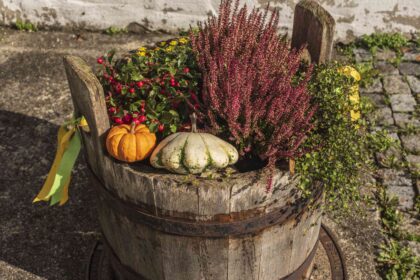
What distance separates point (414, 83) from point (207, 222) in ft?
12.8

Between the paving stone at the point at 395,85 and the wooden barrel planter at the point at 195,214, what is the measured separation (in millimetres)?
2702

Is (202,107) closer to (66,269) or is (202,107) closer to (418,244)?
(66,269)

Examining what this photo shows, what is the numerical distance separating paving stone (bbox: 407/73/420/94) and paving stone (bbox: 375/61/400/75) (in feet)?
0.54

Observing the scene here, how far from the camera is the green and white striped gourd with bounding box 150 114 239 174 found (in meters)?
2.36

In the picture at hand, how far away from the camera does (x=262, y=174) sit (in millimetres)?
2389

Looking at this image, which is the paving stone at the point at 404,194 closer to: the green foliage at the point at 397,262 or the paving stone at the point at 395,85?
the green foliage at the point at 397,262

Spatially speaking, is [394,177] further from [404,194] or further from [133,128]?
[133,128]

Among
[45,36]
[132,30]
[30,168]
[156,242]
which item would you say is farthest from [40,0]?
[156,242]

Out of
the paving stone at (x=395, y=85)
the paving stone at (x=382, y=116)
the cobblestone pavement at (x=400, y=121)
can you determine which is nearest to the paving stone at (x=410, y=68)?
the cobblestone pavement at (x=400, y=121)

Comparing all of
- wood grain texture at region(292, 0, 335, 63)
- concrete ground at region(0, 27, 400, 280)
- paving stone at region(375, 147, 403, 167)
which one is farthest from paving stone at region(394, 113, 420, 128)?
wood grain texture at region(292, 0, 335, 63)

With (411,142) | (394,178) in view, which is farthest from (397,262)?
(411,142)

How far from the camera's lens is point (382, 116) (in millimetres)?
5035

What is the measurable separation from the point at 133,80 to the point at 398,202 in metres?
2.56

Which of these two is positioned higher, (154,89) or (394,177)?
(154,89)
